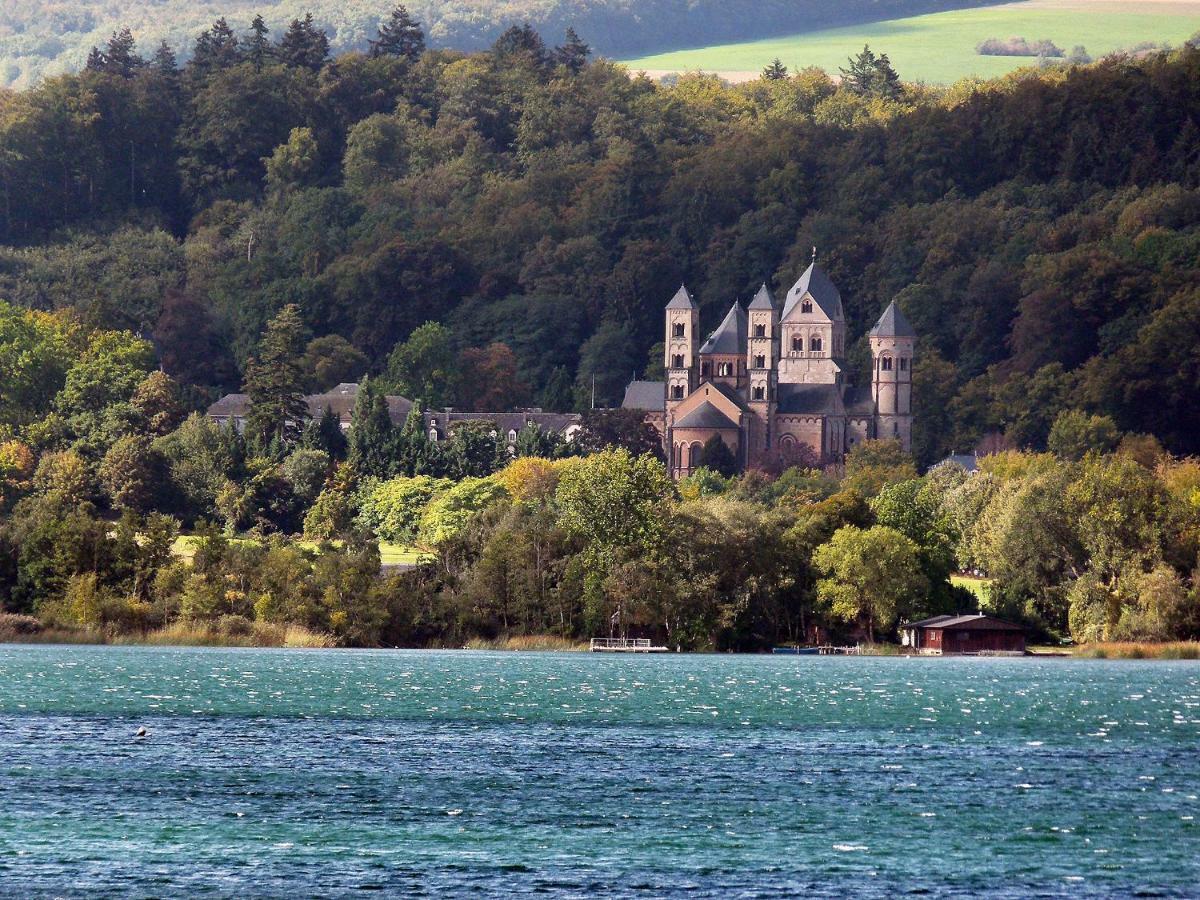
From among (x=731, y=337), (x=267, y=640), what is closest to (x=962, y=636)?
(x=267, y=640)

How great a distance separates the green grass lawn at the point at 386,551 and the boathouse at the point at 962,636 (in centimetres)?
2386

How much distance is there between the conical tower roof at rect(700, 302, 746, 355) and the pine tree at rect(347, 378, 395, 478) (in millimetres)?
46259

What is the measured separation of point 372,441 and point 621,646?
183 ft

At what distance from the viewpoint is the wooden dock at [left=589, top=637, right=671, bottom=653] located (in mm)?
97375

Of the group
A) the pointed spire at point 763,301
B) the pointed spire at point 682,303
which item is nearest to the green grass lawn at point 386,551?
the pointed spire at point 763,301

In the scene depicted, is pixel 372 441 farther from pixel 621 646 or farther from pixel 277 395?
pixel 621 646

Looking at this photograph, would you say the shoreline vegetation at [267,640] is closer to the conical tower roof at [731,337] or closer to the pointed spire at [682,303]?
the conical tower roof at [731,337]

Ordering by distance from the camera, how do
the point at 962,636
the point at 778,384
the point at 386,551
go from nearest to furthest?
the point at 962,636 → the point at 386,551 → the point at 778,384

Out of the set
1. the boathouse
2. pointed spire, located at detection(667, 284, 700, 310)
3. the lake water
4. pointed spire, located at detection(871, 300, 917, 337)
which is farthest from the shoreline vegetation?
pointed spire, located at detection(667, 284, 700, 310)

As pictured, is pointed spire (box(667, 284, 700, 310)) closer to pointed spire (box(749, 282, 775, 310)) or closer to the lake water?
pointed spire (box(749, 282, 775, 310))

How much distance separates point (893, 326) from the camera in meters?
189

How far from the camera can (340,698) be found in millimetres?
68688

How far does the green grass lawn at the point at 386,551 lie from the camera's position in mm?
116625

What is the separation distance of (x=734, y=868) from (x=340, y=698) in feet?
108
